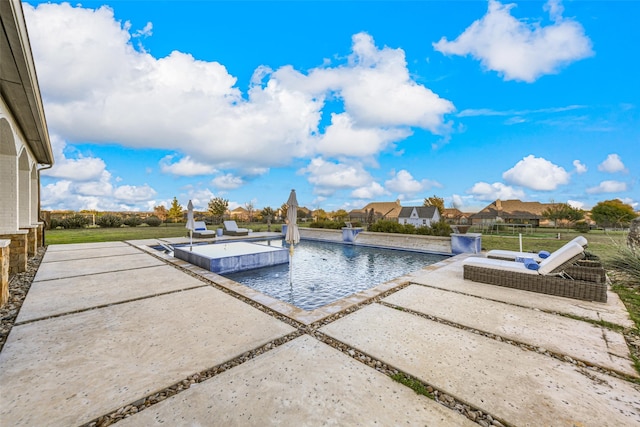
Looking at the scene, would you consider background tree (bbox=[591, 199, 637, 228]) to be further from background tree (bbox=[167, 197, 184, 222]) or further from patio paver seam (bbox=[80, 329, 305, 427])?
background tree (bbox=[167, 197, 184, 222])

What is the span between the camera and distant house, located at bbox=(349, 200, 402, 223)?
4712 centimetres

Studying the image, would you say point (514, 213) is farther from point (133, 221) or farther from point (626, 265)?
point (133, 221)

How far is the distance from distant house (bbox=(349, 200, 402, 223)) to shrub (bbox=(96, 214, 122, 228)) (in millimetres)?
34902

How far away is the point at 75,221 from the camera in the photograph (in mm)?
18688

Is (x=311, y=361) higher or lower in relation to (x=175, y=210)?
lower

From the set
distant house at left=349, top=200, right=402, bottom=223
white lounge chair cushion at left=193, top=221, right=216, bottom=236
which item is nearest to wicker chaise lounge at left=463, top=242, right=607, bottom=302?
white lounge chair cushion at left=193, top=221, right=216, bottom=236

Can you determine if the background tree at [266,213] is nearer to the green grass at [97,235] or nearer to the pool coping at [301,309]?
the green grass at [97,235]

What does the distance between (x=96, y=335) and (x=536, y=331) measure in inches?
205

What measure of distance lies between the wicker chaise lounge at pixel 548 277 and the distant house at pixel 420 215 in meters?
32.2

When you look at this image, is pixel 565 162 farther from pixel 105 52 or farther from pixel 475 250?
pixel 105 52

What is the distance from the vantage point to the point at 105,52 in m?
7.03

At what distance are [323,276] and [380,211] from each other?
44794 mm

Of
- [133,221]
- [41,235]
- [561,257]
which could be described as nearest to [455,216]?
[561,257]

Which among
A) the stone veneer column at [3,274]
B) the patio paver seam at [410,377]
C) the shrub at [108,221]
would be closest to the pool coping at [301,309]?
the patio paver seam at [410,377]
